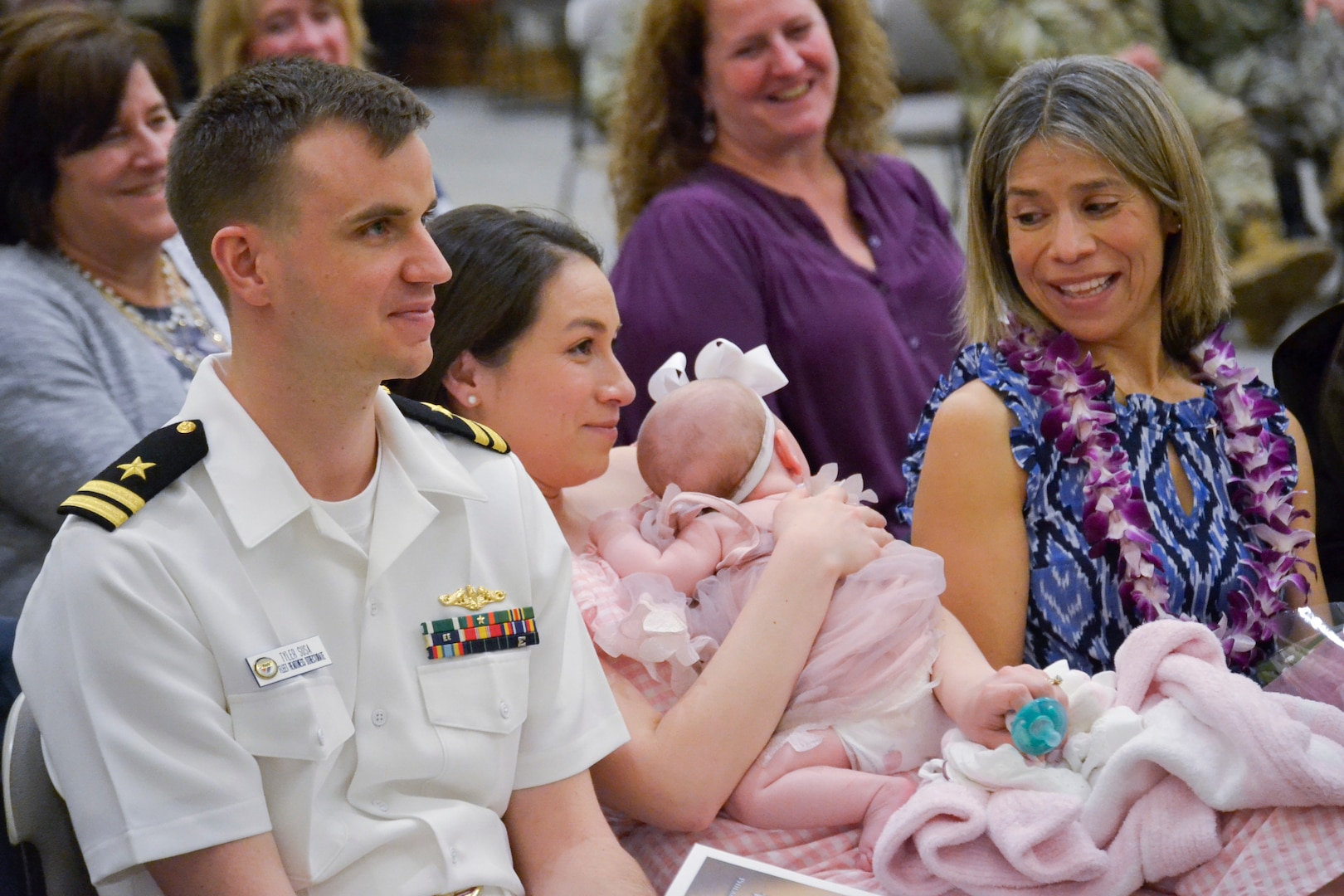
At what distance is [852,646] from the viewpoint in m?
1.79

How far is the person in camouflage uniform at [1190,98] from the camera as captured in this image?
16.0 ft

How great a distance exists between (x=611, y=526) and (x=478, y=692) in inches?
19.4

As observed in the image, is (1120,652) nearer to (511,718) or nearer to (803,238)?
(511,718)

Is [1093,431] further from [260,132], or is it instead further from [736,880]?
[260,132]

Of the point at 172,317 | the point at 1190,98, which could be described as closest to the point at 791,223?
→ the point at 172,317

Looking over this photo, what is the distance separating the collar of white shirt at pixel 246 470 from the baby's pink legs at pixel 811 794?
0.52 m

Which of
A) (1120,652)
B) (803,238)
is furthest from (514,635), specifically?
(803,238)

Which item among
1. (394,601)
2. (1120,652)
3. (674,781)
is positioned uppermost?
(394,601)

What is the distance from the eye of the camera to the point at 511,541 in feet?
5.29

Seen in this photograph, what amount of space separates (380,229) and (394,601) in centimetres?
38

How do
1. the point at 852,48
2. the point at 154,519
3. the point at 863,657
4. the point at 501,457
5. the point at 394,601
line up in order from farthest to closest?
1. the point at 852,48
2. the point at 863,657
3. the point at 501,457
4. the point at 394,601
5. the point at 154,519

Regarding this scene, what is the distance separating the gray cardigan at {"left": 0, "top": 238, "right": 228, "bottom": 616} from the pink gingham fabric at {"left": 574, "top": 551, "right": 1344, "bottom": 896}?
952 mm

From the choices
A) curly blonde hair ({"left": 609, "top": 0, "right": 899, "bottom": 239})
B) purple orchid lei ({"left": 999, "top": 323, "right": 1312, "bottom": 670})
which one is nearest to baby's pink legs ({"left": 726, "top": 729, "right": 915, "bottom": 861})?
purple orchid lei ({"left": 999, "top": 323, "right": 1312, "bottom": 670})

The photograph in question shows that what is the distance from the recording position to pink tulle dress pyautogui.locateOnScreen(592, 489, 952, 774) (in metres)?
1.77
